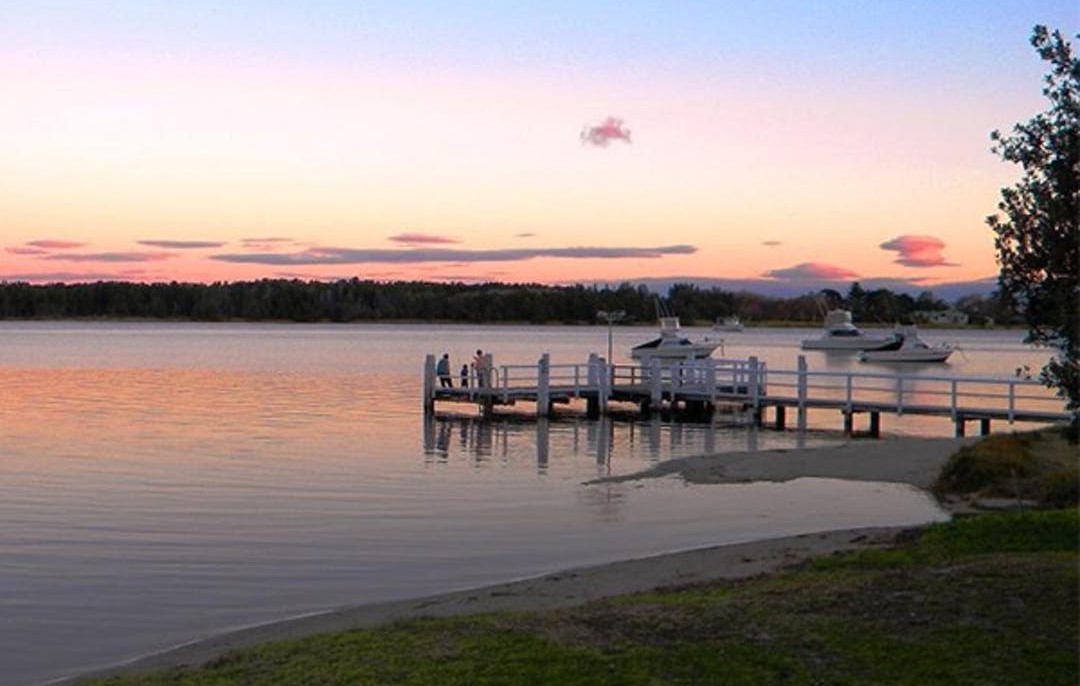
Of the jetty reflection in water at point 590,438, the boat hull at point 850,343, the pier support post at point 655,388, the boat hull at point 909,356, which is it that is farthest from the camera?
the boat hull at point 850,343

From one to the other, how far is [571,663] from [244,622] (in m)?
6.10

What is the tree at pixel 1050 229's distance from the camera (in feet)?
31.0

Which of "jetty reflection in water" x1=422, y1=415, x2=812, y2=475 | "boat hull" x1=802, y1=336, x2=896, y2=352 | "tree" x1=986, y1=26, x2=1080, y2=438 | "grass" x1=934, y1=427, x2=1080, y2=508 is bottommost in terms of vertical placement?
"jetty reflection in water" x1=422, y1=415, x2=812, y2=475

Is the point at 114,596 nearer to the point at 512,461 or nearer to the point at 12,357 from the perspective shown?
the point at 512,461

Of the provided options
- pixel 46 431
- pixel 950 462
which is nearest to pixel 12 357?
pixel 46 431

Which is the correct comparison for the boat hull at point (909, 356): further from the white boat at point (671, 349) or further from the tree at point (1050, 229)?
the tree at point (1050, 229)

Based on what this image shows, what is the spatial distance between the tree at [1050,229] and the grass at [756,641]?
1785mm

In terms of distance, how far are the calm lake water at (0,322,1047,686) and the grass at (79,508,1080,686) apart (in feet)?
11.8

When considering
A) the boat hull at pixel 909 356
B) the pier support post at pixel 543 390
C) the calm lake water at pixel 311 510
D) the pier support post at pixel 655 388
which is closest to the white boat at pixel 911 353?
the boat hull at pixel 909 356

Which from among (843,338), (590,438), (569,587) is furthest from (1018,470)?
A: (843,338)

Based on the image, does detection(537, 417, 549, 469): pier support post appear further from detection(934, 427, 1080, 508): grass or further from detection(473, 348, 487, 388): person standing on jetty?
detection(934, 427, 1080, 508): grass

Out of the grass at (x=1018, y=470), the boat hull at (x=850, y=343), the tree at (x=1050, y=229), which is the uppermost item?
the tree at (x=1050, y=229)

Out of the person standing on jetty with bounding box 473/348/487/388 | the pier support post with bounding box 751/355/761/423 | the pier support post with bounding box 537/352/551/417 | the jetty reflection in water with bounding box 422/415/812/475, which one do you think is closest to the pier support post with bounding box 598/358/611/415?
the jetty reflection in water with bounding box 422/415/812/475

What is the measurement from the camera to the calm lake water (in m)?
15.0
